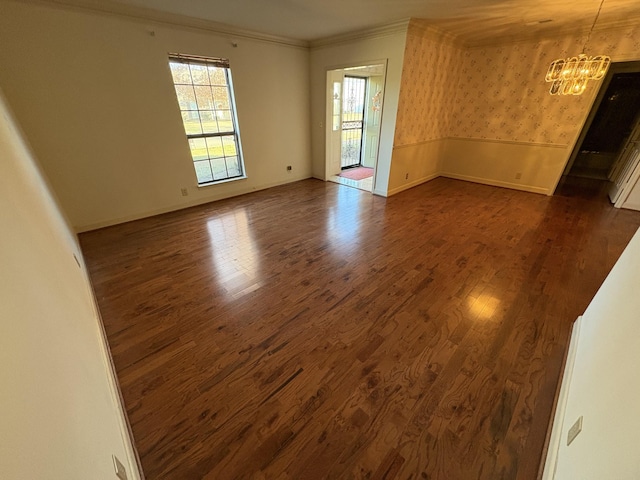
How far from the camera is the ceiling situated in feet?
9.20

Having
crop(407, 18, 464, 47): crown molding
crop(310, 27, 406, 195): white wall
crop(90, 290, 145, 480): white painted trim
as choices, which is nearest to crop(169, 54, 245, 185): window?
crop(310, 27, 406, 195): white wall

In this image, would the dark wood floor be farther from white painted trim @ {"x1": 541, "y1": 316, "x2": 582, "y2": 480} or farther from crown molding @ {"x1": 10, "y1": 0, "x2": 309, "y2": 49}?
crown molding @ {"x1": 10, "y1": 0, "x2": 309, "y2": 49}

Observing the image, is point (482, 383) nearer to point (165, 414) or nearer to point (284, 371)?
point (284, 371)

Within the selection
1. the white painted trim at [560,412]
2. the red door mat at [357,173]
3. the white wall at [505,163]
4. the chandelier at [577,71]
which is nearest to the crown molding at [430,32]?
the chandelier at [577,71]

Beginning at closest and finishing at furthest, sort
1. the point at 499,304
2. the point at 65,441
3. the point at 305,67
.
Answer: the point at 65,441
the point at 499,304
the point at 305,67

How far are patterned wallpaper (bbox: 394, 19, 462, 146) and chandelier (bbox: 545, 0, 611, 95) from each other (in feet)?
5.47

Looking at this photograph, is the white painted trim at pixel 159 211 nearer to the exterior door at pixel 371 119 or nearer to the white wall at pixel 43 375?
the white wall at pixel 43 375

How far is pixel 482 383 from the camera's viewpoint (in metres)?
1.55

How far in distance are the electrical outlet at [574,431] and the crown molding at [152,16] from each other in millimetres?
4973

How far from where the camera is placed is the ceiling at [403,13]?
2.80 meters

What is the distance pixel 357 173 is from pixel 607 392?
5.61 meters

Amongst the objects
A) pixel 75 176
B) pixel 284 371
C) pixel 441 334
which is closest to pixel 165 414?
pixel 284 371

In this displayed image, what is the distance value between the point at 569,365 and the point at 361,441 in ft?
4.46

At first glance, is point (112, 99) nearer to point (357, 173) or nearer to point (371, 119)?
point (357, 173)
